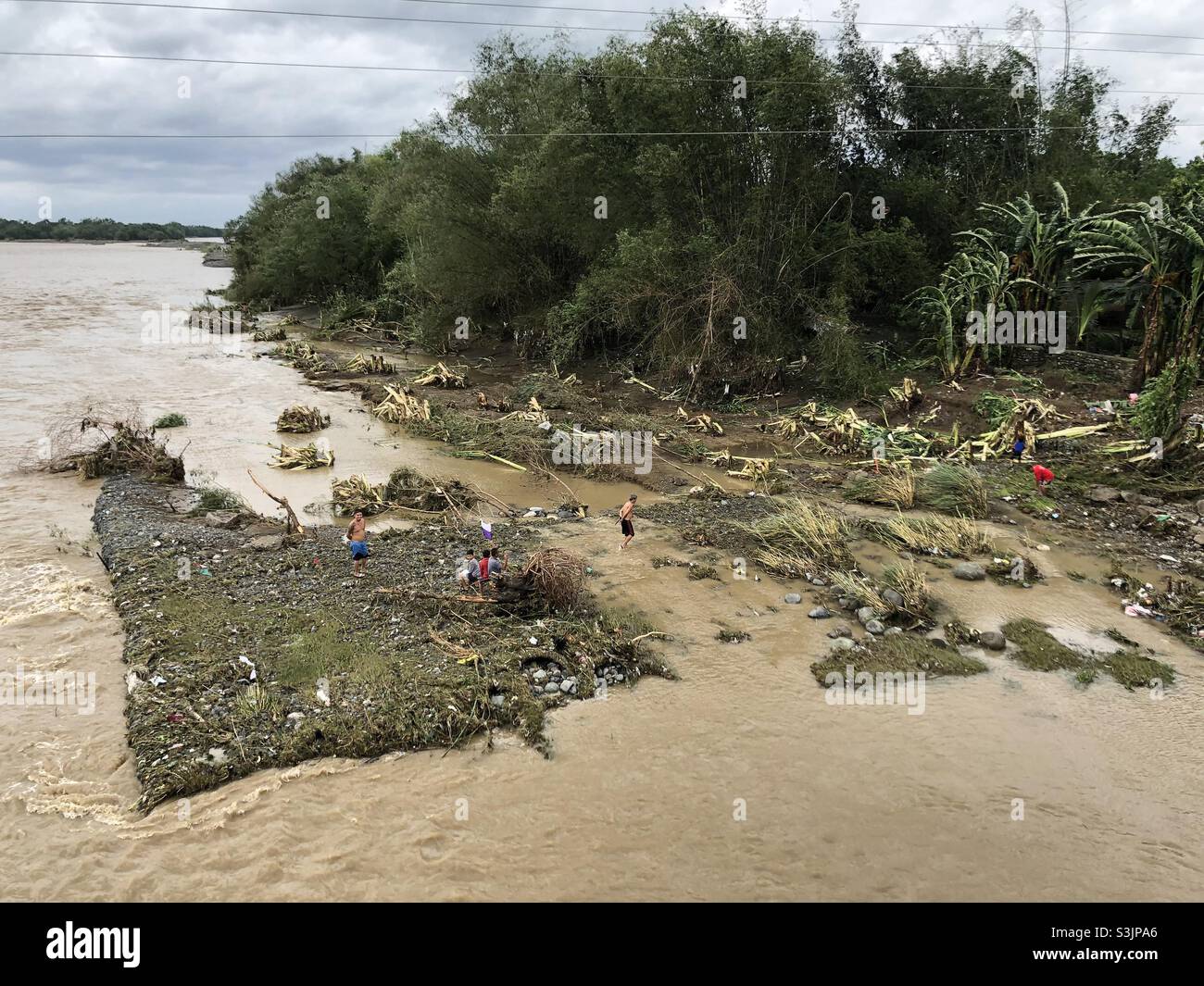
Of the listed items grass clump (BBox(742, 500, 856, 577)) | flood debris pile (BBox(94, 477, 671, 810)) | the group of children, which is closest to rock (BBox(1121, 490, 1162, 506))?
the group of children

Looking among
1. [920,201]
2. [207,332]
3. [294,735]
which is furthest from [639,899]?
[207,332]

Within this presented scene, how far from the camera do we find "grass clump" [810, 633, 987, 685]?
755 cm

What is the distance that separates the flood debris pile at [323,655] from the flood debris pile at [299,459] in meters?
4.53

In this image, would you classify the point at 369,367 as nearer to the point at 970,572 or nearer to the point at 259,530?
the point at 259,530

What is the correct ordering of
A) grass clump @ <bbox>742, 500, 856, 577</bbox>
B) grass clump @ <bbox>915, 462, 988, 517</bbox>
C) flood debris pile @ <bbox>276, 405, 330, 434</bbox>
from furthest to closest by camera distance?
flood debris pile @ <bbox>276, 405, 330, 434</bbox> → grass clump @ <bbox>915, 462, 988, 517</bbox> → grass clump @ <bbox>742, 500, 856, 577</bbox>

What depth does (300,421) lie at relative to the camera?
17.0 m

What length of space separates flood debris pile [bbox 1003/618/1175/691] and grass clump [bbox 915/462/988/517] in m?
3.37

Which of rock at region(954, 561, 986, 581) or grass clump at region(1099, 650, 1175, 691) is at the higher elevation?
rock at region(954, 561, 986, 581)

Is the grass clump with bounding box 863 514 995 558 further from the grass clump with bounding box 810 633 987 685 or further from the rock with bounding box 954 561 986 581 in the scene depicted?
the grass clump with bounding box 810 633 987 685

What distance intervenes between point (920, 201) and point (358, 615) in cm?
1963

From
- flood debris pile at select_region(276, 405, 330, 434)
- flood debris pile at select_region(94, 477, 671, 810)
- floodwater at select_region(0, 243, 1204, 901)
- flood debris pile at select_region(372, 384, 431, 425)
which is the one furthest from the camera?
flood debris pile at select_region(372, 384, 431, 425)

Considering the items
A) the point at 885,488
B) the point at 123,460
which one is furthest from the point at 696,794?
the point at 123,460

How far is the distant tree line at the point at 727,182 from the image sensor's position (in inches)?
696

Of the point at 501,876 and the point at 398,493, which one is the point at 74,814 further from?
the point at 398,493
